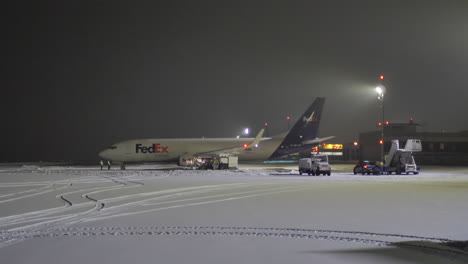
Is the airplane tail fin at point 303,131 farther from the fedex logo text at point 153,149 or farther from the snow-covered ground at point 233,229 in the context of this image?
the snow-covered ground at point 233,229

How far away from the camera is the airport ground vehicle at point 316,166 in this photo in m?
37.9

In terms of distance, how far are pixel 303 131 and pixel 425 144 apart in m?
45.3

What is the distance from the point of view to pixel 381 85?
40.7 metres

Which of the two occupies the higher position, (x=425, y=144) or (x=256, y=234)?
(x=425, y=144)

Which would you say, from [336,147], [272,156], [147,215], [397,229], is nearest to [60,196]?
[147,215]

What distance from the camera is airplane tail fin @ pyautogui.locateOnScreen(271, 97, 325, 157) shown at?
2121 inches

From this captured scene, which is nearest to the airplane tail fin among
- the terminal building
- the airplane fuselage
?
the airplane fuselage

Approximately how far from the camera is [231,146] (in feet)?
183

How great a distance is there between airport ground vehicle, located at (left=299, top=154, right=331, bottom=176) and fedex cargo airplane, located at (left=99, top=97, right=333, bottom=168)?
13724 millimetres

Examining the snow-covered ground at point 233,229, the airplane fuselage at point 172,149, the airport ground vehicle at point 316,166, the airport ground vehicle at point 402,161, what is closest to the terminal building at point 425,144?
the airplane fuselage at point 172,149

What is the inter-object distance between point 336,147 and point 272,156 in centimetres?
5928

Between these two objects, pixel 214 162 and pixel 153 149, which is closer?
pixel 214 162

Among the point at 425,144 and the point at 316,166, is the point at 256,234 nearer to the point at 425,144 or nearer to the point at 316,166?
the point at 316,166

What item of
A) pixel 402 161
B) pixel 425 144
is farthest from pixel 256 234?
pixel 425 144
